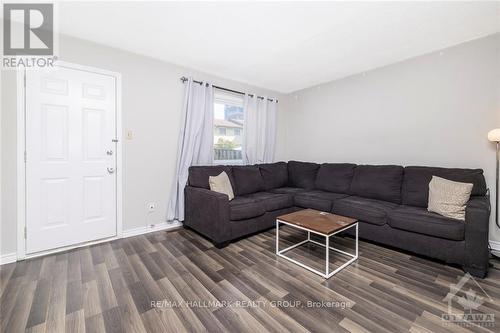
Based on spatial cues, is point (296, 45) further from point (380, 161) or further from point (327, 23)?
point (380, 161)

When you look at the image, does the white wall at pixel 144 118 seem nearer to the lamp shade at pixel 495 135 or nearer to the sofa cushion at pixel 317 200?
the sofa cushion at pixel 317 200

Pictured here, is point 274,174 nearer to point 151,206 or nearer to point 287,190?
point 287,190

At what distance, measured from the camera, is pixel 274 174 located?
4.13 metres

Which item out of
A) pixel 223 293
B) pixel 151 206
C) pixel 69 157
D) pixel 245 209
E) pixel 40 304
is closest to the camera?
pixel 40 304

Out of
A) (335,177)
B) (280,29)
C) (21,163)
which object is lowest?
(335,177)

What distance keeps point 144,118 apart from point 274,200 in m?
2.15

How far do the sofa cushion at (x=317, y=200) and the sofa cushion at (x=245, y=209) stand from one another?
67cm

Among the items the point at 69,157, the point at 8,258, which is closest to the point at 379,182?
the point at 69,157

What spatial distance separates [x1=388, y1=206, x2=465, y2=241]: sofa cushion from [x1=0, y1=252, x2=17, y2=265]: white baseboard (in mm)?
4003

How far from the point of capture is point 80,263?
2.28m

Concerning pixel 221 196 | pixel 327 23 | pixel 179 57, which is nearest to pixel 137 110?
pixel 179 57

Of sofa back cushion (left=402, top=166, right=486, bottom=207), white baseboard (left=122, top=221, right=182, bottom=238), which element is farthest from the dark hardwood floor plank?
sofa back cushion (left=402, top=166, right=486, bottom=207)

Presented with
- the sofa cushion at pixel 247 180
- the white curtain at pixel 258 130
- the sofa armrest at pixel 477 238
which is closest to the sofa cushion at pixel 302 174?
the white curtain at pixel 258 130

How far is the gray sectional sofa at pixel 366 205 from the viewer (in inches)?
82.8
